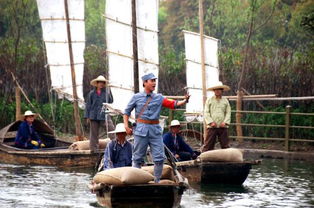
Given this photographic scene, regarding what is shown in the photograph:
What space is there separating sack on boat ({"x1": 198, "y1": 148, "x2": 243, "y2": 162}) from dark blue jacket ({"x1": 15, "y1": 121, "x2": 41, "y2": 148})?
545 cm

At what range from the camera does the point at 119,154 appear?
13516 mm

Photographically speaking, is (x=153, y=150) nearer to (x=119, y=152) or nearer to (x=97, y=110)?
(x=119, y=152)

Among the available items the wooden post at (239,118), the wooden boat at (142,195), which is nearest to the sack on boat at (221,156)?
the wooden boat at (142,195)

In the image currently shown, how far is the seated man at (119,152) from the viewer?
13.4m

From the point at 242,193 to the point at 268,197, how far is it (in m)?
0.64

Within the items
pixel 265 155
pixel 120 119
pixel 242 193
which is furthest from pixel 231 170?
pixel 120 119

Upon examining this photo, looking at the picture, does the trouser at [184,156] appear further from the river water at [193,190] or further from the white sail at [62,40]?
the white sail at [62,40]

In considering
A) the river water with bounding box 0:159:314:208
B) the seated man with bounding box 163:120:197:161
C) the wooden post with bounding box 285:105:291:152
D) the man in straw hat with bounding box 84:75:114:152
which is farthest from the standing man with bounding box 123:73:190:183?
the wooden post with bounding box 285:105:291:152

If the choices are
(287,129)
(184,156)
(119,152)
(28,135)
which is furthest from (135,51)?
(119,152)

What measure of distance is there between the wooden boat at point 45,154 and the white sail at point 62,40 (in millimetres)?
2088

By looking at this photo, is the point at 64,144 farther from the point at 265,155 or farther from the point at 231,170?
the point at 231,170

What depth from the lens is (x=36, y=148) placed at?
20734 mm

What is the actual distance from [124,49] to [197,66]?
1.81m

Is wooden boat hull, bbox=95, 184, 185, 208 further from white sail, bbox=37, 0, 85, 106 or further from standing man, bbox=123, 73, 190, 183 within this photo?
white sail, bbox=37, 0, 85, 106
